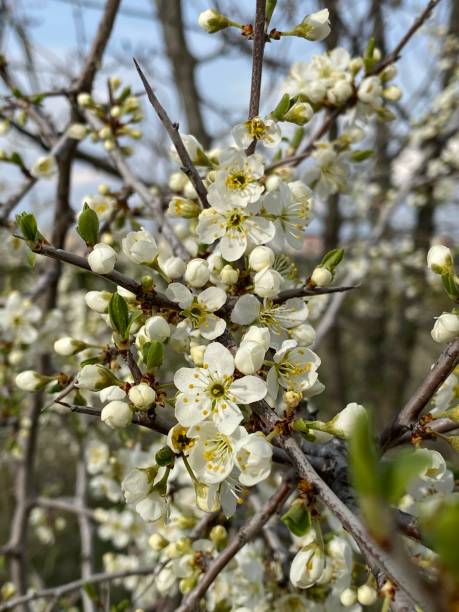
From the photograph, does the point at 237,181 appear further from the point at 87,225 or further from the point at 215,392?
the point at 215,392

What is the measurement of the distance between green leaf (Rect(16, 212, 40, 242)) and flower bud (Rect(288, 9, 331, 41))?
0.77 m

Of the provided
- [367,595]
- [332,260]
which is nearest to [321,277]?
[332,260]

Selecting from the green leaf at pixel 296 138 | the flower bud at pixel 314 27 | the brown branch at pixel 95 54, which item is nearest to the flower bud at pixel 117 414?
the flower bud at pixel 314 27

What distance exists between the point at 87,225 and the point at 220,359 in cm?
36

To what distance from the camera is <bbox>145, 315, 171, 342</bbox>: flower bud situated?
3.49 ft

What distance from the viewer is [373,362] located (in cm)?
897

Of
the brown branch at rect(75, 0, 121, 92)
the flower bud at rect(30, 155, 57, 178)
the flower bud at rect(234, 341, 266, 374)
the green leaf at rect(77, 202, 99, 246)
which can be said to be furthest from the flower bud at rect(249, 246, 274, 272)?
the brown branch at rect(75, 0, 121, 92)

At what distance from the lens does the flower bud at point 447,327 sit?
3.32 feet

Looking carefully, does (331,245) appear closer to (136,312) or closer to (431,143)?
(431,143)

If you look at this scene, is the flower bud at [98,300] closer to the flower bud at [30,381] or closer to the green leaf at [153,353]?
the green leaf at [153,353]

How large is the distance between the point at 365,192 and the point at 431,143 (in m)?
0.92

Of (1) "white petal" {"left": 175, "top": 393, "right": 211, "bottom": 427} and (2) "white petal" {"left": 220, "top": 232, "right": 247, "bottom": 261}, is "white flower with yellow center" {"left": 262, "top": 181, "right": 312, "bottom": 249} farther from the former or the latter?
(1) "white petal" {"left": 175, "top": 393, "right": 211, "bottom": 427}

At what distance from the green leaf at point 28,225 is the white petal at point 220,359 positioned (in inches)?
14.8

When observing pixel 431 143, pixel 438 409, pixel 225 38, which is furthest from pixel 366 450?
pixel 431 143
